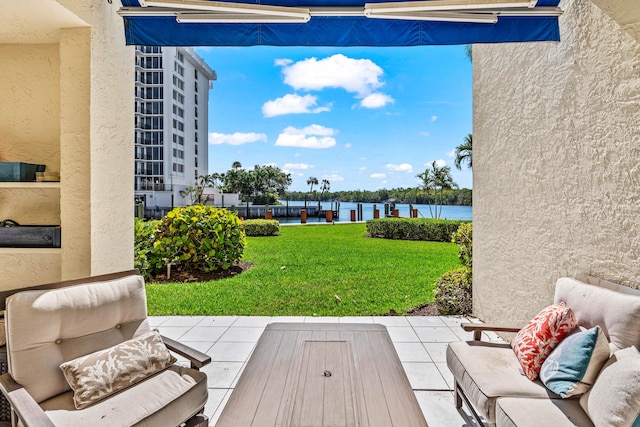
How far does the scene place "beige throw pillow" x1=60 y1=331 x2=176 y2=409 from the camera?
1738 mm

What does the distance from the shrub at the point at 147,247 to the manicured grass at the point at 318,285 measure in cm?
33

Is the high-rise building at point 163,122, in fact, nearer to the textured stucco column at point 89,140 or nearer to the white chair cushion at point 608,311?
the textured stucco column at point 89,140

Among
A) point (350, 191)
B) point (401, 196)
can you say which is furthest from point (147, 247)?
point (350, 191)

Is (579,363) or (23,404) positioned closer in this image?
(23,404)

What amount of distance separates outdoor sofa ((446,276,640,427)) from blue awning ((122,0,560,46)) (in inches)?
80.5

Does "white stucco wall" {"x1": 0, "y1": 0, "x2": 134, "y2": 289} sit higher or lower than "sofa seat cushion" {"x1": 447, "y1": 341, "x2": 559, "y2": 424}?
higher

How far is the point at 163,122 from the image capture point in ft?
119

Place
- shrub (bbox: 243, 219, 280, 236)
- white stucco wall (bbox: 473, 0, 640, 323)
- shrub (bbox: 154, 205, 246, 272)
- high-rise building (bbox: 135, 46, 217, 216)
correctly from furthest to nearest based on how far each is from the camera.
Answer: high-rise building (bbox: 135, 46, 217, 216) → shrub (bbox: 243, 219, 280, 236) → shrub (bbox: 154, 205, 246, 272) → white stucco wall (bbox: 473, 0, 640, 323)

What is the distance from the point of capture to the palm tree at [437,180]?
16.0 m

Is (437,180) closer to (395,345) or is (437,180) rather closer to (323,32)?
(395,345)

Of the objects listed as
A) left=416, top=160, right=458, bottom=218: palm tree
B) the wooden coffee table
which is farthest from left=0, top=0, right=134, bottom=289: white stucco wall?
left=416, top=160, right=458, bottom=218: palm tree

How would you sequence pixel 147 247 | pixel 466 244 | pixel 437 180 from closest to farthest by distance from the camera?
1. pixel 466 244
2. pixel 147 247
3. pixel 437 180

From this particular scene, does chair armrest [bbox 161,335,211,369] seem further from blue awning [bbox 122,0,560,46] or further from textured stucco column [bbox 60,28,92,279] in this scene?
blue awning [bbox 122,0,560,46]

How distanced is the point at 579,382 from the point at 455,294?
2.80 metres
